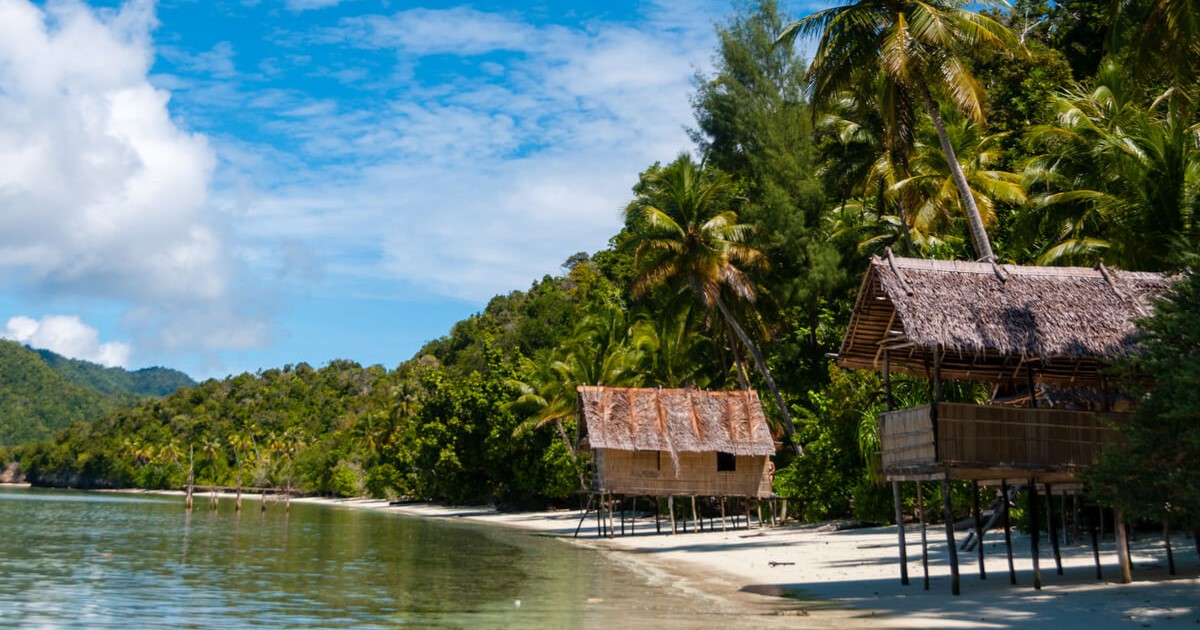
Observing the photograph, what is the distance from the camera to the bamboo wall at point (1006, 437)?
12.5 meters

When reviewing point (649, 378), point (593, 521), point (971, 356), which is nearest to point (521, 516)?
point (593, 521)

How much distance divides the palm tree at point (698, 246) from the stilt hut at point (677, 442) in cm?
144

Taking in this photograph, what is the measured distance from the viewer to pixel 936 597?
13.1 m

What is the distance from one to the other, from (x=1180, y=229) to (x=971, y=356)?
13.9ft

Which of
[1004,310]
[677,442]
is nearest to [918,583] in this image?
[1004,310]

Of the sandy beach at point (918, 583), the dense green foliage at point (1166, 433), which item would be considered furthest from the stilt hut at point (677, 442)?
the dense green foliage at point (1166, 433)

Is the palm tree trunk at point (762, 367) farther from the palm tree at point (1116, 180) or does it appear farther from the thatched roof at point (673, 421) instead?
the palm tree at point (1116, 180)

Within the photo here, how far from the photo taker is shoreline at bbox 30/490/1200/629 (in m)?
11.3

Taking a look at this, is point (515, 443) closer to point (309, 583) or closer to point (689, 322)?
point (689, 322)

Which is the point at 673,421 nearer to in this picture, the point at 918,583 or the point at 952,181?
the point at 952,181

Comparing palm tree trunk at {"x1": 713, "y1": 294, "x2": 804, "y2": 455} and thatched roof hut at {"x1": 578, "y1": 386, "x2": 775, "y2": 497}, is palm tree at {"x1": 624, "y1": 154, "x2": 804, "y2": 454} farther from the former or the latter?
thatched roof hut at {"x1": 578, "y1": 386, "x2": 775, "y2": 497}

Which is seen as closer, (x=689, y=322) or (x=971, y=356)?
(x=971, y=356)

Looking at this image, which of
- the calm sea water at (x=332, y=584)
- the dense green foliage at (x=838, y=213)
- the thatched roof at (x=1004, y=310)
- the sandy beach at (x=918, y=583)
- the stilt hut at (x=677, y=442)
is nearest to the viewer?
the sandy beach at (x=918, y=583)

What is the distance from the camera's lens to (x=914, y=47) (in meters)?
18.8
